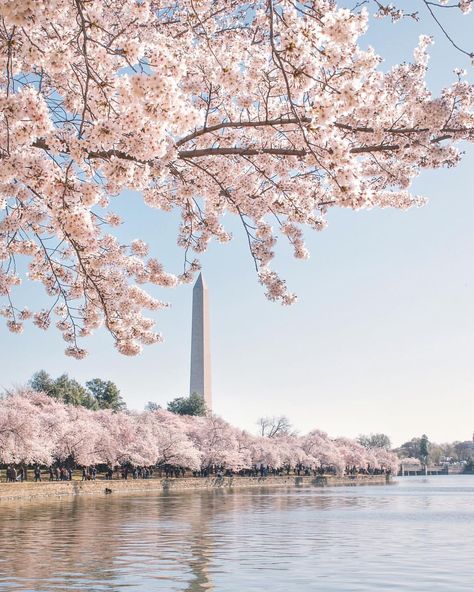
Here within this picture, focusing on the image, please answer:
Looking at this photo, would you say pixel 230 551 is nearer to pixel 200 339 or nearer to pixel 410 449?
pixel 200 339

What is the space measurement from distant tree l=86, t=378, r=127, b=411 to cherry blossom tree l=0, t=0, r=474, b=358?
70185 mm

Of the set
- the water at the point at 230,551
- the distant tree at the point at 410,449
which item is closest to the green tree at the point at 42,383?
the water at the point at 230,551

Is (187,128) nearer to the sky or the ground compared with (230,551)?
nearer to the sky

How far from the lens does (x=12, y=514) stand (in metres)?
26.8

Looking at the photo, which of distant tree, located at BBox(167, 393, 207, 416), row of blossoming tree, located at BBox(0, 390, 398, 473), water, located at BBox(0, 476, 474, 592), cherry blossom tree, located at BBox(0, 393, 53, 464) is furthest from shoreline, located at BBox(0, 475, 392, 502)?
distant tree, located at BBox(167, 393, 207, 416)

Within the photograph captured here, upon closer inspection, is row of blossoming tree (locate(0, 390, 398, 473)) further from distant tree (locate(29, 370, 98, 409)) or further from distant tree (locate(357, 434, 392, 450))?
distant tree (locate(357, 434, 392, 450))

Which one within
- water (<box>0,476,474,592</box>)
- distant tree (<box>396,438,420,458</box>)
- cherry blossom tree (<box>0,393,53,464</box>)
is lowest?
water (<box>0,476,474,592</box>)

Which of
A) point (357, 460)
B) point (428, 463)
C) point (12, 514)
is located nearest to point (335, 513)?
point (12, 514)

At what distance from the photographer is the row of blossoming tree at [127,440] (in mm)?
42500

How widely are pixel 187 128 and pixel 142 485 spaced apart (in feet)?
151

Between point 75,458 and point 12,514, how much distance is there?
74.1 ft

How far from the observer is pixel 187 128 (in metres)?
4.89

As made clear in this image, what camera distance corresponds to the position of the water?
1291 cm

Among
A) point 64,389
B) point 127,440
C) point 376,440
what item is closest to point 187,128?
point 127,440
